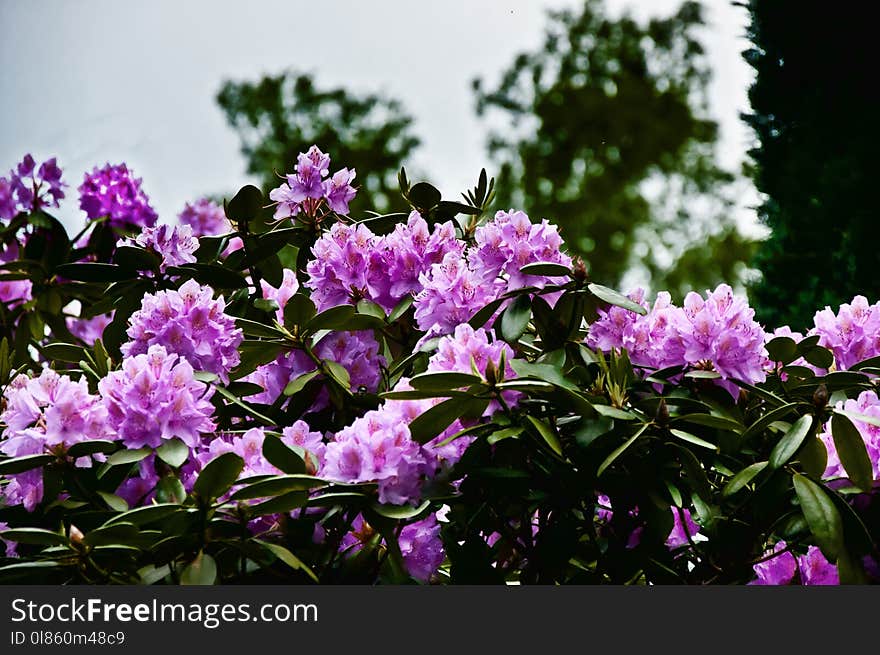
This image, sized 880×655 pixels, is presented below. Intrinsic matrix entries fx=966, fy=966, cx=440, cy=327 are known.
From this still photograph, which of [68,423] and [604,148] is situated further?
[604,148]

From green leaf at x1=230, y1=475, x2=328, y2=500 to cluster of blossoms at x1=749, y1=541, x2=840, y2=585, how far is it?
609 millimetres

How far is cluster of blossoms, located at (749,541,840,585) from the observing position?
1207 mm

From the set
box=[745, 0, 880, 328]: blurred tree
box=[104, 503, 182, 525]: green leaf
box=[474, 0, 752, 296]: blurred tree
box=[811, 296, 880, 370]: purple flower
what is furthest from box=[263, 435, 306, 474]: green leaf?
box=[474, 0, 752, 296]: blurred tree

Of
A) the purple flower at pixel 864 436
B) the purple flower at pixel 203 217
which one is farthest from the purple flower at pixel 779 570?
the purple flower at pixel 203 217

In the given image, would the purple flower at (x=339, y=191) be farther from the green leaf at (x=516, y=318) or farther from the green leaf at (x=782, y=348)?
the green leaf at (x=782, y=348)

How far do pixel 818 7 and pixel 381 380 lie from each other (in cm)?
541

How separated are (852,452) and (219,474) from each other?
0.67 m

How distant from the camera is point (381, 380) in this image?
1.34 m

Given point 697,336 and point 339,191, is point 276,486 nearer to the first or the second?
point 697,336
